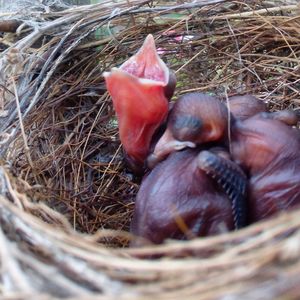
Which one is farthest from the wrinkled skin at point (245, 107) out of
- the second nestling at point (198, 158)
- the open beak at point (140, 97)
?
the open beak at point (140, 97)

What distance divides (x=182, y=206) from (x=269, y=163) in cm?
18

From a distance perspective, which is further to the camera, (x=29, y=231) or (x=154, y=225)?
(x=154, y=225)

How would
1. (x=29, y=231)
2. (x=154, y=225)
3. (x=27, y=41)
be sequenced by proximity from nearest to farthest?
(x=29, y=231), (x=154, y=225), (x=27, y=41)

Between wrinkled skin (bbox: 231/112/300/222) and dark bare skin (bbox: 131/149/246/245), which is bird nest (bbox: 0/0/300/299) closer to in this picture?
dark bare skin (bbox: 131/149/246/245)

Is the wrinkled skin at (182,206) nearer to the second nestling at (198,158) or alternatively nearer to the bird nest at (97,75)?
the second nestling at (198,158)

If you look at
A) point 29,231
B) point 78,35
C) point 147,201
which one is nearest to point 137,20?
point 78,35

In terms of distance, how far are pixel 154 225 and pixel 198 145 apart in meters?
0.18

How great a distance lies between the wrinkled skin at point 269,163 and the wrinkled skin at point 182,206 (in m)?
0.07

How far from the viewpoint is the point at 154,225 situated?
A: 1.03 meters

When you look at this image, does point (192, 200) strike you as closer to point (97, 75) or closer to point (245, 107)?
point (245, 107)

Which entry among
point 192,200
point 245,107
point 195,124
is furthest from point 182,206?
point 245,107

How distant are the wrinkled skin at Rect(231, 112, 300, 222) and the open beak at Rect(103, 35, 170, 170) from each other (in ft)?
0.55

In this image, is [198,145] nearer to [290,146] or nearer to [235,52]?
[290,146]

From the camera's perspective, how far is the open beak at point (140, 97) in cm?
109
